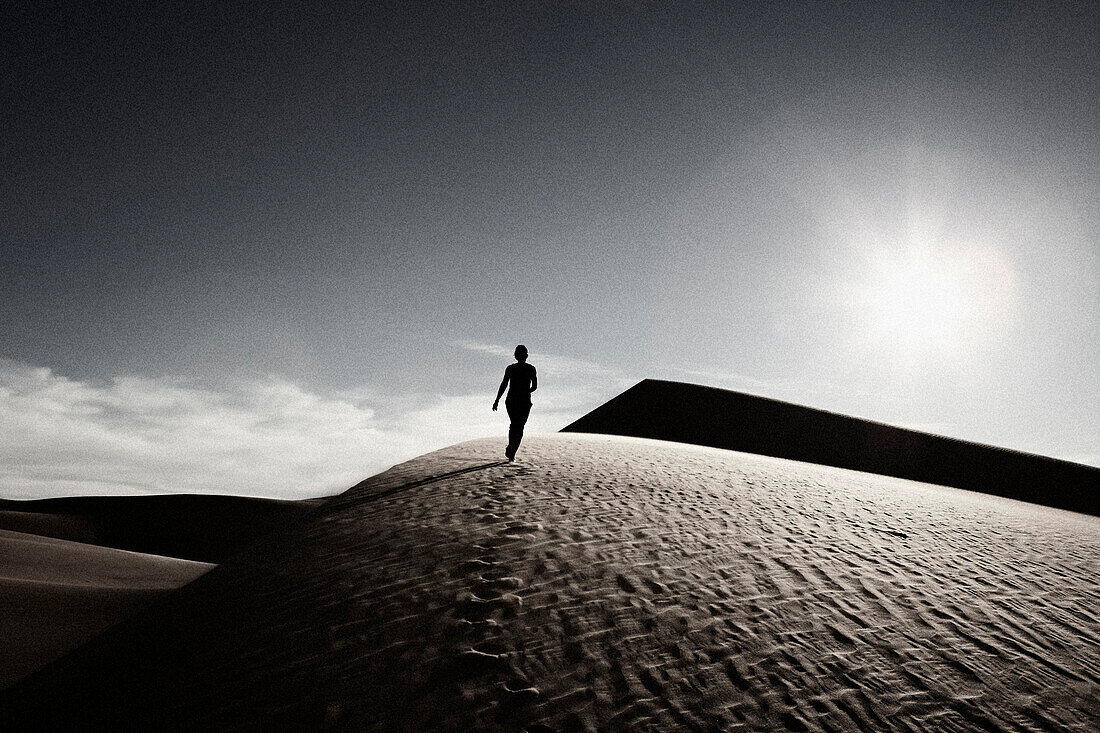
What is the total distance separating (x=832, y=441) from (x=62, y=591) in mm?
22409

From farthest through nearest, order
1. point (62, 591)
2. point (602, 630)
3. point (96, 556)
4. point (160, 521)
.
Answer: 1. point (160, 521)
2. point (96, 556)
3. point (62, 591)
4. point (602, 630)

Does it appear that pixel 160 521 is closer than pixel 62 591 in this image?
No

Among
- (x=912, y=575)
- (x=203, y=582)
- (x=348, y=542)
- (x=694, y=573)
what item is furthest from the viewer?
(x=203, y=582)

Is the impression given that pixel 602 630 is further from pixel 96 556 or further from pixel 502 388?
pixel 96 556

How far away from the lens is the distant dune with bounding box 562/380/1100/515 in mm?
16453

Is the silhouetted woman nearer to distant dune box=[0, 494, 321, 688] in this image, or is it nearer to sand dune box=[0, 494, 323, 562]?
distant dune box=[0, 494, 321, 688]

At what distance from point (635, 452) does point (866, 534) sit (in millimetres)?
4305

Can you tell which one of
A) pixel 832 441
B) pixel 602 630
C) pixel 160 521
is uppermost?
pixel 832 441

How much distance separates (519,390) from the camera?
7.62 meters

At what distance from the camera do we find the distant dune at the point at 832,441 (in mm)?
16453

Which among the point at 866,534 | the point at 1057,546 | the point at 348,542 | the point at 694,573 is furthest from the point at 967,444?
the point at 348,542

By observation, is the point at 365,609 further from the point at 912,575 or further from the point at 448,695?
the point at 912,575

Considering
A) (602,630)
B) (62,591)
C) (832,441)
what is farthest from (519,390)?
(832,441)

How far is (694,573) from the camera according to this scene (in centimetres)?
424
